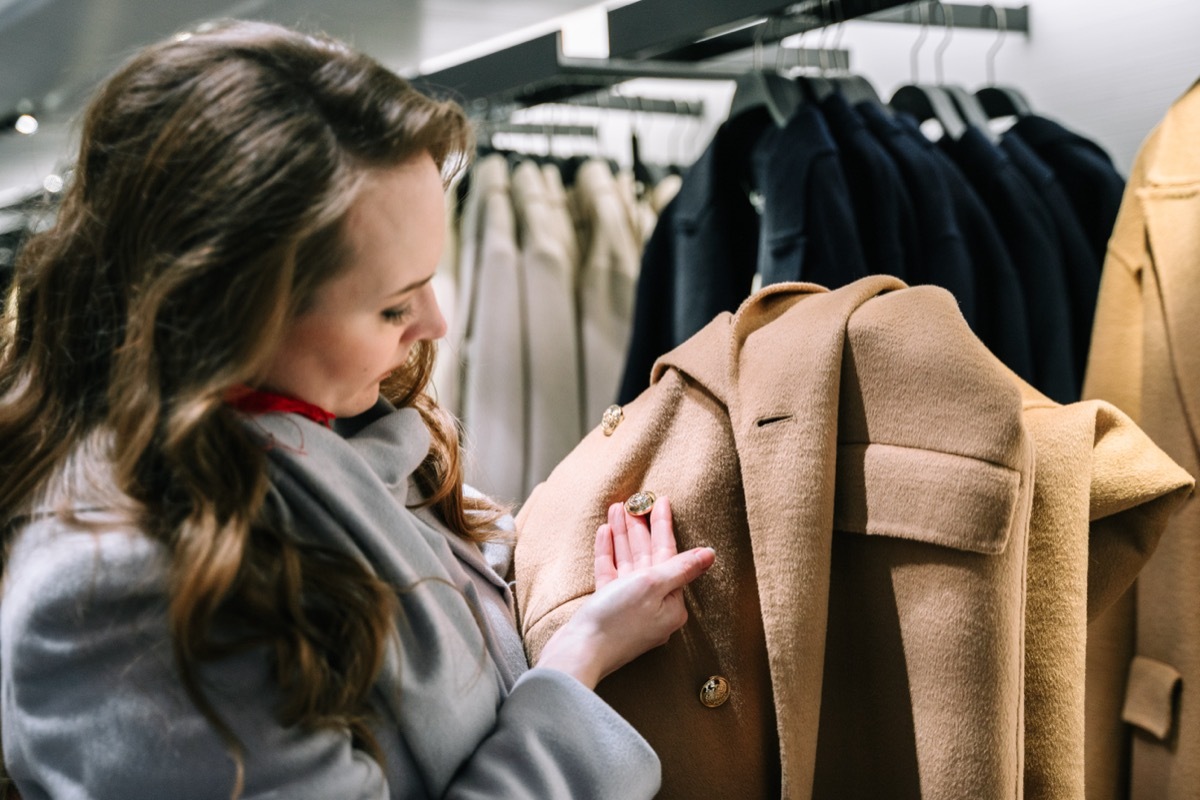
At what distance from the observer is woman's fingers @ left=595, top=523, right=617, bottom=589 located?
1.02 meters

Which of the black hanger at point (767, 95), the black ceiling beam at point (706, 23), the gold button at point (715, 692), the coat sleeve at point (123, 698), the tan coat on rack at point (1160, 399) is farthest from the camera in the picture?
the black hanger at point (767, 95)

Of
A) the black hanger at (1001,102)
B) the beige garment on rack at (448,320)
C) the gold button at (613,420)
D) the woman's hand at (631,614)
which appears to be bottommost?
the beige garment on rack at (448,320)

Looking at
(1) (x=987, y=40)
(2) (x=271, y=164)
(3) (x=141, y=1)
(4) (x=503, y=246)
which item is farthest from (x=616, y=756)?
(1) (x=987, y=40)

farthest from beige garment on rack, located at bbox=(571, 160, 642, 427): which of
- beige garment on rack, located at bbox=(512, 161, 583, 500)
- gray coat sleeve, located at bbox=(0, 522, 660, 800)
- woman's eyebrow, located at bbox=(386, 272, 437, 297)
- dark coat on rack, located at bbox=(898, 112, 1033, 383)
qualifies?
gray coat sleeve, located at bbox=(0, 522, 660, 800)

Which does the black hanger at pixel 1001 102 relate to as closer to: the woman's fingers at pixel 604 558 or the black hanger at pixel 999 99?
the black hanger at pixel 999 99

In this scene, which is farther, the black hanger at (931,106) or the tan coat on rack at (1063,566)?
Result: the black hanger at (931,106)

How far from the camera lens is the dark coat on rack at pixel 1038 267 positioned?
1.60 meters

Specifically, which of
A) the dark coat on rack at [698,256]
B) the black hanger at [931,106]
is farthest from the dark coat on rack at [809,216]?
the black hanger at [931,106]

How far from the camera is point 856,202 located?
5.45ft

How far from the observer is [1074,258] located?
1.65 meters

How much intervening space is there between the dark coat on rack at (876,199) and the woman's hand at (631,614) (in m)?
0.77

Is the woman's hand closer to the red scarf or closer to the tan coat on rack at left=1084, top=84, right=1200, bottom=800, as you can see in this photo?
the red scarf

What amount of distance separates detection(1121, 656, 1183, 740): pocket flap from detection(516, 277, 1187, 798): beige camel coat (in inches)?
15.7

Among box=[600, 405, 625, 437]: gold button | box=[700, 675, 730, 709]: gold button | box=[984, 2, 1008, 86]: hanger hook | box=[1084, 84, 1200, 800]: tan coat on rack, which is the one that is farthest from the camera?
box=[984, 2, 1008, 86]: hanger hook
